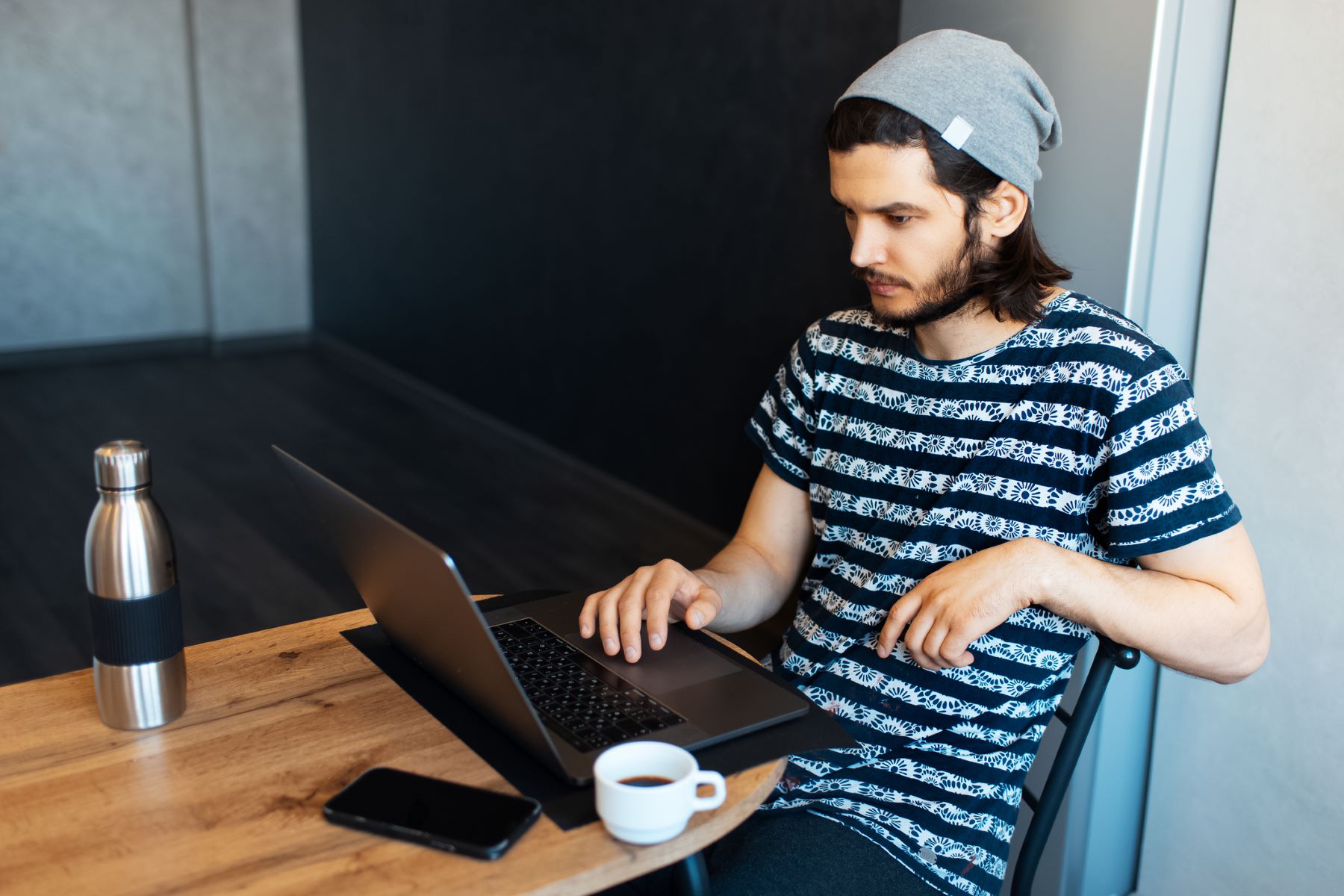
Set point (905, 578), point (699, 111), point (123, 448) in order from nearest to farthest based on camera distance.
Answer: point (123, 448)
point (905, 578)
point (699, 111)

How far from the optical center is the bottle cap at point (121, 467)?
0.98 meters

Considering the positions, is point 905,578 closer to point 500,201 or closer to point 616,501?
point 616,501

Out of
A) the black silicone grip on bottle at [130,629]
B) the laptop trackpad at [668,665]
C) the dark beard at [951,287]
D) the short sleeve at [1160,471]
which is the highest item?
the dark beard at [951,287]

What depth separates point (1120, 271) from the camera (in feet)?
5.04

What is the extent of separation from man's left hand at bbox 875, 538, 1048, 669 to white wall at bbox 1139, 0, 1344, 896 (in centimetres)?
55

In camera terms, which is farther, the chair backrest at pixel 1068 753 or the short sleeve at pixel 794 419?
the short sleeve at pixel 794 419

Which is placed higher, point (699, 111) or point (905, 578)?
point (699, 111)

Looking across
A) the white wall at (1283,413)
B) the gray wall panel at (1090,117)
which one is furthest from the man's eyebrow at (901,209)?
the white wall at (1283,413)

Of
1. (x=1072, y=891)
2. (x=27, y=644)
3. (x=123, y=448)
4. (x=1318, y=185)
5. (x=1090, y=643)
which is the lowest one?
(x=27, y=644)

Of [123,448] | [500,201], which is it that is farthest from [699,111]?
[123,448]

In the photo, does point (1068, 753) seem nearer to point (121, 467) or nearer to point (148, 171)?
point (121, 467)

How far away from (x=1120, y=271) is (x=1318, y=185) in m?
0.24

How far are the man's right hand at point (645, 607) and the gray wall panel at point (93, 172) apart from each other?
17.5 ft

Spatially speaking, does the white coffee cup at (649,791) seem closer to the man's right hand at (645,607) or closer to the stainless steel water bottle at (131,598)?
the man's right hand at (645,607)
